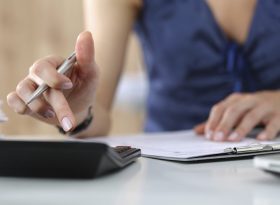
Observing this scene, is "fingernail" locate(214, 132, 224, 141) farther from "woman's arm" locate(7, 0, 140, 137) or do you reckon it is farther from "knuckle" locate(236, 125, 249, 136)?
"woman's arm" locate(7, 0, 140, 137)

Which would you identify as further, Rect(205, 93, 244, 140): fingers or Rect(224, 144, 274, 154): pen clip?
Rect(205, 93, 244, 140): fingers

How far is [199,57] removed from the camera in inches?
45.3

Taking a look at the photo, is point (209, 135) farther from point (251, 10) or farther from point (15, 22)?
point (15, 22)

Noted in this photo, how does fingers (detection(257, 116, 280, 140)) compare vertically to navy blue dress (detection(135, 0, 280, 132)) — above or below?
below

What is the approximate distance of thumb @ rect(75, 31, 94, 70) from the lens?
63 centimetres

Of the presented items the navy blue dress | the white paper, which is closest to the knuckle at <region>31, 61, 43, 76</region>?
the white paper

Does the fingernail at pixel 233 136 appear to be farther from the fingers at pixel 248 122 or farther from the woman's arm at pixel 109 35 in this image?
the woman's arm at pixel 109 35

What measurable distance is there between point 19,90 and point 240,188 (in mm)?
312

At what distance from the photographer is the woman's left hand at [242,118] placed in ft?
2.53

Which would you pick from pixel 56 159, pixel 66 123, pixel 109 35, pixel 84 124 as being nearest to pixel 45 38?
pixel 109 35

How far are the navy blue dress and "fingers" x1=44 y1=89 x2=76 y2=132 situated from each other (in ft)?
1.82

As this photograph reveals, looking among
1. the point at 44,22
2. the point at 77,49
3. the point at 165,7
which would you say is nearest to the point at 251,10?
the point at 165,7

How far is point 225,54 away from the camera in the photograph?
1137mm

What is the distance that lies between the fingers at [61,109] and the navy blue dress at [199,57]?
556 mm
